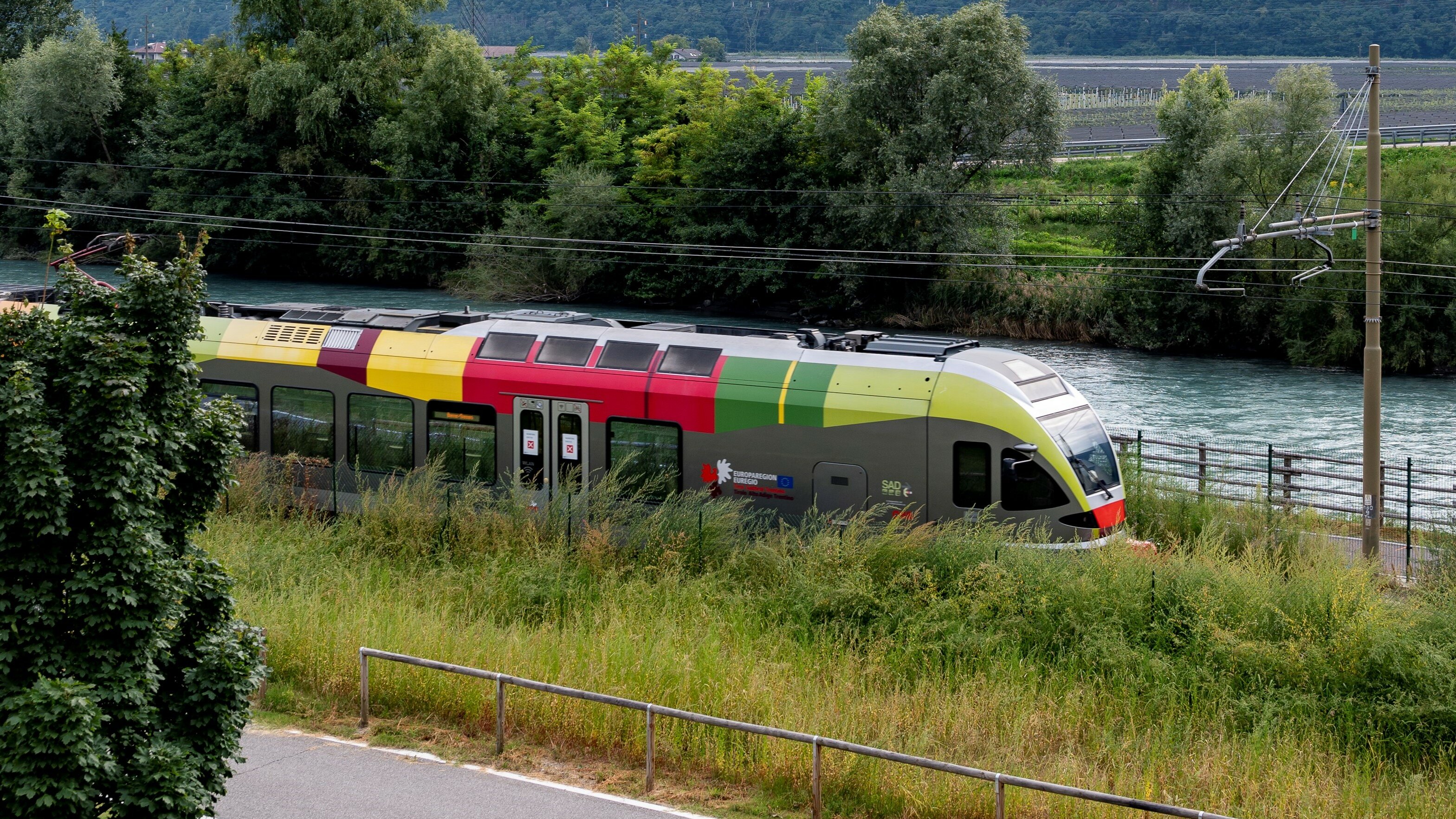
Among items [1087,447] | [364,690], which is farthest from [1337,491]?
[364,690]

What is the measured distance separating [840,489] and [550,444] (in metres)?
4.70

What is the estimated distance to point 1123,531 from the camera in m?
18.5

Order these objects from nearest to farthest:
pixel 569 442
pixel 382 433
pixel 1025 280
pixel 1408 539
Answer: pixel 1408 539, pixel 569 442, pixel 382 433, pixel 1025 280

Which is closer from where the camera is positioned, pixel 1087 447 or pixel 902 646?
pixel 902 646

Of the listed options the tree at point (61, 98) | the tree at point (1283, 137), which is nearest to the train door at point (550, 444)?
the tree at point (1283, 137)

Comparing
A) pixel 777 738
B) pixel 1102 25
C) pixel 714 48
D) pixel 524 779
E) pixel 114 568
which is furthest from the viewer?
pixel 1102 25

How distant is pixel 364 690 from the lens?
13.5m

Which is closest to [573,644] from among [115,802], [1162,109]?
[115,802]

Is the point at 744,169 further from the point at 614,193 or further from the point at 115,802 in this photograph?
the point at 115,802

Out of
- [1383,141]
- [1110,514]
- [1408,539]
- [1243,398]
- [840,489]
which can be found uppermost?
[1383,141]

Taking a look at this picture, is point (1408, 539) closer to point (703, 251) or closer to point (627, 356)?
point (627, 356)

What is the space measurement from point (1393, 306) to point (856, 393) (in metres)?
33.8

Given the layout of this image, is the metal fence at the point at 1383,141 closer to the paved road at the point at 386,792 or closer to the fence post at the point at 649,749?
the fence post at the point at 649,749

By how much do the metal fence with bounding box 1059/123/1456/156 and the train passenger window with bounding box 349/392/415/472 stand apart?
43462 mm
